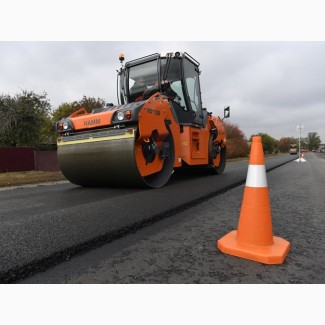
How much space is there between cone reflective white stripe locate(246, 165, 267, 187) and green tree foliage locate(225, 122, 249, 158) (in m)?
31.5

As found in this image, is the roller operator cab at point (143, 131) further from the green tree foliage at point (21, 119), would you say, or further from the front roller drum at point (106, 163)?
the green tree foliage at point (21, 119)

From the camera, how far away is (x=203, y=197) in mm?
3949

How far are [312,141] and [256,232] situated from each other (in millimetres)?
148840

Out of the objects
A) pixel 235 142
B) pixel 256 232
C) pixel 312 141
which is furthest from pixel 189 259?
pixel 312 141

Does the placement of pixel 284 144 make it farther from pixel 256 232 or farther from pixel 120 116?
pixel 256 232

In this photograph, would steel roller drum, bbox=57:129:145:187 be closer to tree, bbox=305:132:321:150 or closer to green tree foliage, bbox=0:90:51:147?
green tree foliage, bbox=0:90:51:147

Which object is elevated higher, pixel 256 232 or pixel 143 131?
pixel 143 131

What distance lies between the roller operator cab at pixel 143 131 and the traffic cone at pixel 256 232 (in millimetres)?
Answer: 2206

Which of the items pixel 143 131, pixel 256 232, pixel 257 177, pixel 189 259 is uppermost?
pixel 143 131

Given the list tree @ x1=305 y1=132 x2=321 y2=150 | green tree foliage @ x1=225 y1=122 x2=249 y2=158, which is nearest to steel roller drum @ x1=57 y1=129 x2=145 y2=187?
green tree foliage @ x1=225 y1=122 x2=249 y2=158

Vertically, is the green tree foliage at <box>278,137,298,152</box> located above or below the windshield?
below

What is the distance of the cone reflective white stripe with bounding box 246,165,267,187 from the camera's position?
82.2 inches

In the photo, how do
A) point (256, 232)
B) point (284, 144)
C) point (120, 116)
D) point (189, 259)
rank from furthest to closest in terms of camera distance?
1. point (284, 144)
2. point (120, 116)
3. point (256, 232)
4. point (189, 259)

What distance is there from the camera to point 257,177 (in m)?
2.10
